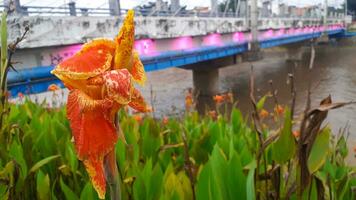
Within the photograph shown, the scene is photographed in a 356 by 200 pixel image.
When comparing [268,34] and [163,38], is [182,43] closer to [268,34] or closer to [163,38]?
[163,38]

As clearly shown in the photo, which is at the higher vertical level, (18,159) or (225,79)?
(18,159)

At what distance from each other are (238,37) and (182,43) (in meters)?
5.36

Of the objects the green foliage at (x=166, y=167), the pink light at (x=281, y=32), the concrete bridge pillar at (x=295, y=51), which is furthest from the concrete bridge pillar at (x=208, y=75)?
the green foliage at (x=166, y=167)

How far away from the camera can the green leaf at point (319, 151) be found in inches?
30.7

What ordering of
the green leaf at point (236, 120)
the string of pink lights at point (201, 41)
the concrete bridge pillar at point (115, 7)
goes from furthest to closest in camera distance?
the string of pink lights at point (201, 41) → the concrete bridge pillar at point (115, 7) → the green leaf at point (236, 120)

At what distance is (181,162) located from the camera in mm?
1479

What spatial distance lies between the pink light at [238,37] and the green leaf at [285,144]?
17.9 metres

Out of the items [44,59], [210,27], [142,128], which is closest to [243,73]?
[210,27]

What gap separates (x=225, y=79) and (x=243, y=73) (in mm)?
2417

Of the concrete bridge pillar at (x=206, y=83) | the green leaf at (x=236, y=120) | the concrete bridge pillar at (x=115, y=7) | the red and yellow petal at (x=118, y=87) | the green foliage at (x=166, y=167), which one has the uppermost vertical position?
the concrete bridge pillar at (x=115, y=7)

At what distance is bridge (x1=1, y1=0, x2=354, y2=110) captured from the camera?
27.6ft

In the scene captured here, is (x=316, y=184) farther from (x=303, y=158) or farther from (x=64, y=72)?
(x=64, y=72)

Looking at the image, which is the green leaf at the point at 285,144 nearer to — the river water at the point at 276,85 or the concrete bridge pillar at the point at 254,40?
the river water at the point at 276,85

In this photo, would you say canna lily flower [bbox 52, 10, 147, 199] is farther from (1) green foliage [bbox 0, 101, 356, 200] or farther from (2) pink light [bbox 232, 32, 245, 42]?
(2) pink light [bbox 232, 32, 245, 42]
